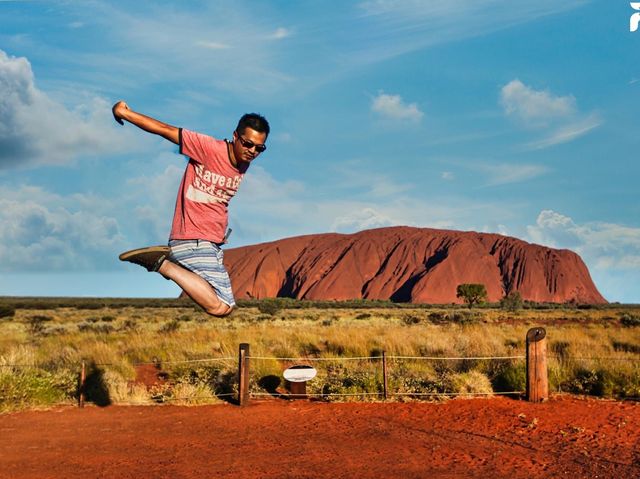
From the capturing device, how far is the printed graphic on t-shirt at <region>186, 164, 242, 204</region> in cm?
436

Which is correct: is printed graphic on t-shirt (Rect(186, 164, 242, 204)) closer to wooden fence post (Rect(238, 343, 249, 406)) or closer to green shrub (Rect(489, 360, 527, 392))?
wooden fence post (Rect(238, 343, 249, 406))

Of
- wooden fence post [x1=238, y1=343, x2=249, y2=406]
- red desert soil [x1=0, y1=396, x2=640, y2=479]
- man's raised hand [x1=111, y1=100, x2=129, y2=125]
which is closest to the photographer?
man's raised hand [x1=111, y1=100, x2=129, y2=125]

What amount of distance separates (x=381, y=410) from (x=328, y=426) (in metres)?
1.35

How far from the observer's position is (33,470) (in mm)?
7418

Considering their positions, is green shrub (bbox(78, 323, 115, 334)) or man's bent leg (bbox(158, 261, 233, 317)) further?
green shrub (bbox(78, 323, 115, 334))

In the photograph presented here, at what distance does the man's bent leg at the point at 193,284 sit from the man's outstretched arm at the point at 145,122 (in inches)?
36.1

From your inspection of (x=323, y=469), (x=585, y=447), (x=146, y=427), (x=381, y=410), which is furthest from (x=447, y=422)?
(x=146, y=427)

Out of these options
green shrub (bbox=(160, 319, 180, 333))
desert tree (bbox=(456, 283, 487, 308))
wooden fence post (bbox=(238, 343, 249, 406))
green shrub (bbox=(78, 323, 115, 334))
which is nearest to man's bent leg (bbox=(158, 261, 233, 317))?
wooden fence post (bbox=(238, 343, 249, 406))

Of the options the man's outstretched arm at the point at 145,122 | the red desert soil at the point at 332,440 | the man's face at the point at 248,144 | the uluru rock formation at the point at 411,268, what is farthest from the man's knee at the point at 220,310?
the uluru rock formation at the point at 411,268

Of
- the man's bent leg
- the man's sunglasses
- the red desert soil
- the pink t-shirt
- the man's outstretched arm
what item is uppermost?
the man's outstretched arm

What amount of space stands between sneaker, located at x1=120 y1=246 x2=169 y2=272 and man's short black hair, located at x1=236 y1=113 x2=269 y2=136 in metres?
1.02

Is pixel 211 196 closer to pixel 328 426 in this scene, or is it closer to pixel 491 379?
pixel 328 426

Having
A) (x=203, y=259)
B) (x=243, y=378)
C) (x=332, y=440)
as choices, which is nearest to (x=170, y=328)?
(x=243, y=378)

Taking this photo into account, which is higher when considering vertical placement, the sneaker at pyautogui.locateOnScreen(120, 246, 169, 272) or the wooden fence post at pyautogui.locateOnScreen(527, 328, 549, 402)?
the sneaker at pyautogui.locateOnScreen(120, 246, 169, 272)
